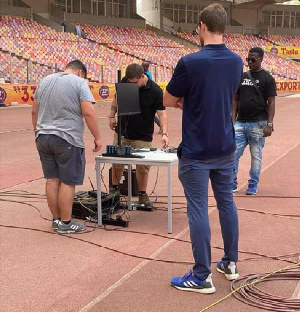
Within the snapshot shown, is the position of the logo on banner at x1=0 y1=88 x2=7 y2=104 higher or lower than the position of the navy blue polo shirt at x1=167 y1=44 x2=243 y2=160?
lower

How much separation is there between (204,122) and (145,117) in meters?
2.63

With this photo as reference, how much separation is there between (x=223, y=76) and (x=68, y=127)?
2.10m

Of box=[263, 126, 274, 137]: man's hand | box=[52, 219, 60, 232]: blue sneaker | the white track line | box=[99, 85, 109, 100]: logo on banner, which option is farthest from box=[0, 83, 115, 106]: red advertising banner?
the white track line

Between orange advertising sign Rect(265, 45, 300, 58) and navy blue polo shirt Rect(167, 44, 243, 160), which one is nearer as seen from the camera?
navy blue polo shirt Rect(167, 44, 243, 160)

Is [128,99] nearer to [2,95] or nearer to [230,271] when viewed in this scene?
[230,271]

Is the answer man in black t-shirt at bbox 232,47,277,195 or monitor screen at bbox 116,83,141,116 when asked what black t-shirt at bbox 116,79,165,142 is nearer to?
monitor screen at bbox 116,83,141,116

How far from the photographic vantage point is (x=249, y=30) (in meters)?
61.6

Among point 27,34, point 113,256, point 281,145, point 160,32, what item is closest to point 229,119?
point 113,256

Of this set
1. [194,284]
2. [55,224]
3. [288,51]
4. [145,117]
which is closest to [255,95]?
[145,117]

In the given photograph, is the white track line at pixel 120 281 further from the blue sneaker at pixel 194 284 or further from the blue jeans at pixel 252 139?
the blue jeans at pixel 252 139

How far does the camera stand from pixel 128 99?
5793 millimetres

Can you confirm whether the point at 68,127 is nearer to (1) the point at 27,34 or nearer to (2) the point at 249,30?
(1) the point at 27,34

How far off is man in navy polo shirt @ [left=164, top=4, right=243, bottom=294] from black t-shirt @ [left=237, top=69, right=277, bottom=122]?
3.15 metres

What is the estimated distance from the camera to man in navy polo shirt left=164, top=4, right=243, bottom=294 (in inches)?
145
